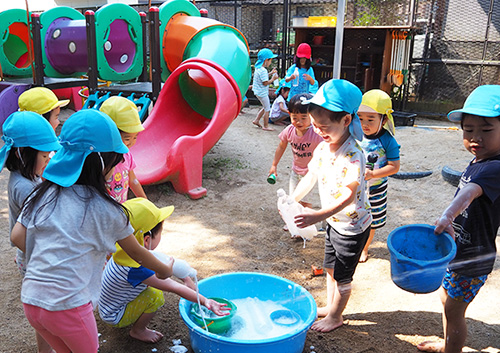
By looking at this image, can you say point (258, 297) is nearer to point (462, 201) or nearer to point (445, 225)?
point (445, 225)

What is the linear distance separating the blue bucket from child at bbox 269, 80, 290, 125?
20.5 feet

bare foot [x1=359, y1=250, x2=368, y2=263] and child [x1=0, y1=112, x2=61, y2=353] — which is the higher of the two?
child [x1=0, y1=112, x2=61, y2=353]

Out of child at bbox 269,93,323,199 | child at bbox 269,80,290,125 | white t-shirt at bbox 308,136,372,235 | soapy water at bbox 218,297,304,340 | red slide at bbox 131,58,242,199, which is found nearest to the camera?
white t-shirt at bbox 308,136,372,235

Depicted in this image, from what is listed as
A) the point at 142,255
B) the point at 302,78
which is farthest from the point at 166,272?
the point at 302,78

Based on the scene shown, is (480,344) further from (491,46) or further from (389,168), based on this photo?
(491,46)

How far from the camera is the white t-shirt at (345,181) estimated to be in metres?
2.45

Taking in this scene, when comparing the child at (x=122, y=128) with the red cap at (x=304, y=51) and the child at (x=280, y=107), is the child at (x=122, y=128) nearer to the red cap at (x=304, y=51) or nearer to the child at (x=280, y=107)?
the red cap at (x=304, y=51)

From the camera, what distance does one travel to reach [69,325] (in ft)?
5.87

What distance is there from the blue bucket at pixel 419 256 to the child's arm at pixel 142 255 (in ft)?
3.73

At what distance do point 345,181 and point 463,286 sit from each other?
2.47ft

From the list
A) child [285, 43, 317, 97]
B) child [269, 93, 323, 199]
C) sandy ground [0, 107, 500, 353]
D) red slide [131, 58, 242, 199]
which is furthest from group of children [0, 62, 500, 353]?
child [285, 43, 317, 97]

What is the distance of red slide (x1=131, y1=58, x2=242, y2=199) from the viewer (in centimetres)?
495

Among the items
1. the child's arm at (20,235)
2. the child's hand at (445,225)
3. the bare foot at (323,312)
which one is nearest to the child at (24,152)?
the child's arm at (20,235)

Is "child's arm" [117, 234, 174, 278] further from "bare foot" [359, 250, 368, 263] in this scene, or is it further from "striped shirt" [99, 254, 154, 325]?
"bare foot" [359, 250, 368, 263]
